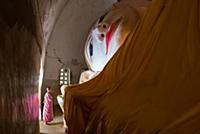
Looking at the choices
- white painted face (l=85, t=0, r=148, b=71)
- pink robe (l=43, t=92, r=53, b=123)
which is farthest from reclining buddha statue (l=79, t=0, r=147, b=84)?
pink robe (l=43, t=92, r=53, b=123)

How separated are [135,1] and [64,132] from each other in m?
1.82

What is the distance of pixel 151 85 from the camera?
6.86 ft

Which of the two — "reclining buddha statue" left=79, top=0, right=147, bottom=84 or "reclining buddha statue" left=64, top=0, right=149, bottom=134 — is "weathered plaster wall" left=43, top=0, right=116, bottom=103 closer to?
"reclining buddha statue" left=64, top=0, right=149, bottom=134

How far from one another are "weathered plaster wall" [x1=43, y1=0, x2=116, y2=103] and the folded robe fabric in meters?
2.29

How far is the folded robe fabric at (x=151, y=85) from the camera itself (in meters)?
1.75

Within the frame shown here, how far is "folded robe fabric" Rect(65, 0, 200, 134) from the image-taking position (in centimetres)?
175

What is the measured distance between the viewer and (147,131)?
1.70m

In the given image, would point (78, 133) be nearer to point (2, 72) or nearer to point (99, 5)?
point (2, 72)

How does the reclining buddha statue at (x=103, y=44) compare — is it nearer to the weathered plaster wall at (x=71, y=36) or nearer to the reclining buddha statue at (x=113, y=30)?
the reclining buddha statue at (x=113, y=30)

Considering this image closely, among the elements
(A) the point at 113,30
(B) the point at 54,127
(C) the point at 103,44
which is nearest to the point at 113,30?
(A) the point at 113,30

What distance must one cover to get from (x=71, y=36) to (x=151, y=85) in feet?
9.77

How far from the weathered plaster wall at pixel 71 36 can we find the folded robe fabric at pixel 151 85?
2291mm

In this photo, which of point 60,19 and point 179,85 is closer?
point 179,85

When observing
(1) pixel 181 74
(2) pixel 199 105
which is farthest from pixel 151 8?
(2) pixel 199 105
